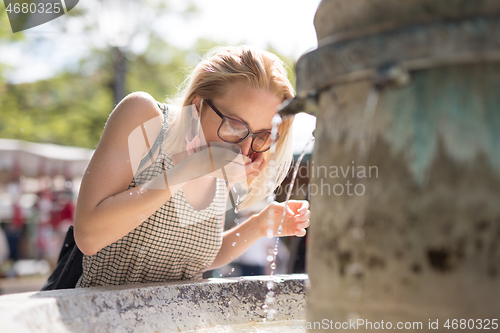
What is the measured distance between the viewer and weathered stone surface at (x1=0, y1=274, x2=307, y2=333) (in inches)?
43.7

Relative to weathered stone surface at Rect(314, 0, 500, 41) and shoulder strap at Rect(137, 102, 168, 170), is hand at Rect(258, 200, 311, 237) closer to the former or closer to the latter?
shoulder strap at Rect(137, 102, 168, 170)

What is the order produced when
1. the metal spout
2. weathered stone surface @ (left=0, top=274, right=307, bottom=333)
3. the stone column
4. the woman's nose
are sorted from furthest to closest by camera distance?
the woman's nose < weathered stone surface @ (left=0, top=274, right=307, bottom=333) < the metal spout < the stone column

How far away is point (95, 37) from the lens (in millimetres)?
9453

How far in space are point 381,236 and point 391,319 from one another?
16 cm

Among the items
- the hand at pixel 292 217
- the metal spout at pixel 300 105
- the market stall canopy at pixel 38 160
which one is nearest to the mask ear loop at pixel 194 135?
the hand at pixel 292 217

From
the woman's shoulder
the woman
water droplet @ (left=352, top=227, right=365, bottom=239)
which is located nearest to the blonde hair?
the woman

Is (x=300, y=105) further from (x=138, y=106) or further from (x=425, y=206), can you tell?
(x=138, y=106)

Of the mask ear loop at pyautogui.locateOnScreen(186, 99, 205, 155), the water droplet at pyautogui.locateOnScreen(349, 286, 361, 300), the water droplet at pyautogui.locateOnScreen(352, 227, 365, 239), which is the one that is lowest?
the water droplet at pyautogui.locateOnScreen(349, 286, 361, 300)

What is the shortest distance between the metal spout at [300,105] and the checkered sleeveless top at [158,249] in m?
0.90

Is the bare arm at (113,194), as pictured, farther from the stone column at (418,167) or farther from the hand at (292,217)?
the stone column at (418,167)

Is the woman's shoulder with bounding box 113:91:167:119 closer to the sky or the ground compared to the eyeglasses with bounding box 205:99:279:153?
closer to the sky

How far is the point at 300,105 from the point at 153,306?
91cm

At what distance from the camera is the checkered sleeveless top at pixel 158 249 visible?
1.77 m

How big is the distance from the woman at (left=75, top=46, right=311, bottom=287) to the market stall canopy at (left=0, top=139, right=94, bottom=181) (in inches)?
284
